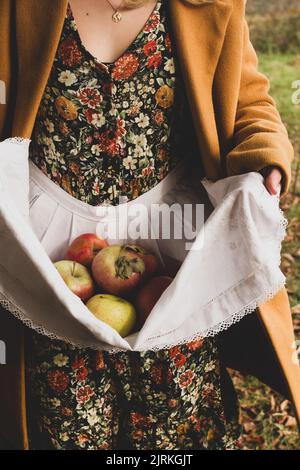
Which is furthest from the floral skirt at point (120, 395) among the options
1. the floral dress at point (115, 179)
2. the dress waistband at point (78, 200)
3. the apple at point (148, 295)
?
the dress waistband at point (78, 200)

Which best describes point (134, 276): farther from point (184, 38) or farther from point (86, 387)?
point (184, 38)

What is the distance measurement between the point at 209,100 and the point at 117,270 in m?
0.47

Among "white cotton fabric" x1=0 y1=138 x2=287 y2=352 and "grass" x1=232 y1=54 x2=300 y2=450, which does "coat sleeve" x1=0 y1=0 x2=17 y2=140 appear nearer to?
"white cotton fabric" x1=0 y1=138 x2=287 y2=352

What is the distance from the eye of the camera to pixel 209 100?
1354 millimetres

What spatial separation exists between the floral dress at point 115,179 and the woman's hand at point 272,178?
0.26 meters

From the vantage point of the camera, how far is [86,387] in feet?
4.75

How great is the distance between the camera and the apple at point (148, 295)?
49.4 inches

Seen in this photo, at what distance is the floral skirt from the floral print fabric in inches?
16.3

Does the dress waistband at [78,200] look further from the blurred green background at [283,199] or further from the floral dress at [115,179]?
the blurred green background at [283,199]

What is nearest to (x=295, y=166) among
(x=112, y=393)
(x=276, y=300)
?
(x=276, y=300)

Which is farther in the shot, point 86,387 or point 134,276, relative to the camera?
point 86,387

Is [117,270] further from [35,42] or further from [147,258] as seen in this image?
[35,42]

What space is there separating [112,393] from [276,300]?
1.70 feet
